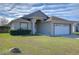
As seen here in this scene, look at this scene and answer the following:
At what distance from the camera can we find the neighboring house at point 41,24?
7.59 meters

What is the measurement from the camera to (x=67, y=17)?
759cm

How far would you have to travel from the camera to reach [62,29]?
765cm

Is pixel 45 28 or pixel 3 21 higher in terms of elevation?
pixel 3 21

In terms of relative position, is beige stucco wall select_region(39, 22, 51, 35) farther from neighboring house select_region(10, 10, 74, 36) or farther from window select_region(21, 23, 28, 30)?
window select_region(21, 23, 28, 30)

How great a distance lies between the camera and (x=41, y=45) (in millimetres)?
7562

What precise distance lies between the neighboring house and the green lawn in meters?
0.11

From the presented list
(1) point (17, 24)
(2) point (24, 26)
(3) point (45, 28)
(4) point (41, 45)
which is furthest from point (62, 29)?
(1) point (17, 24)

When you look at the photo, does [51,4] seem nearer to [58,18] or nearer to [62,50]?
[58,18]

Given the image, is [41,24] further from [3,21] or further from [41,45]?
[3,21]

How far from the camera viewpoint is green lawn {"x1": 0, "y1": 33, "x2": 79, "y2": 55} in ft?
24.7

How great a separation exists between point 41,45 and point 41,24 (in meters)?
0.31

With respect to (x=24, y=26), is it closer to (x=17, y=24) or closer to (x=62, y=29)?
(x=17, y=24)

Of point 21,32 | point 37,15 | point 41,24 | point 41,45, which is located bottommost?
point 41,45
